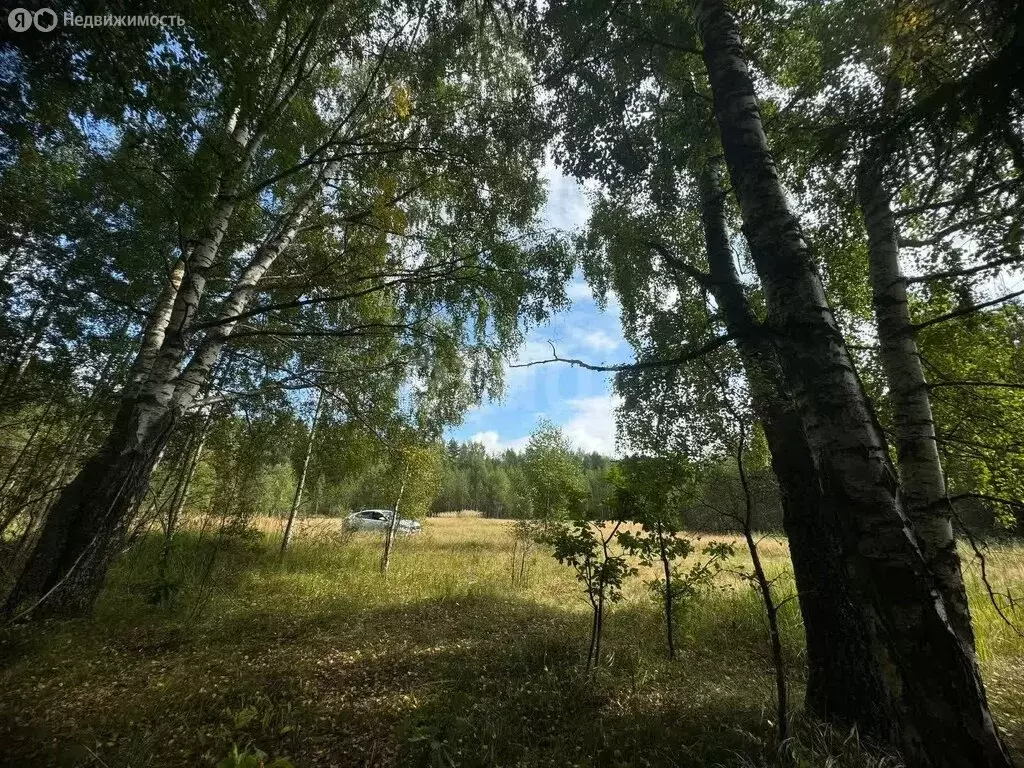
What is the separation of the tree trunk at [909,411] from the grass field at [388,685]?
1.43 metres

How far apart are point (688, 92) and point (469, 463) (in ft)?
175

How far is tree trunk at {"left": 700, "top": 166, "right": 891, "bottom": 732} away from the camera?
3100 mm

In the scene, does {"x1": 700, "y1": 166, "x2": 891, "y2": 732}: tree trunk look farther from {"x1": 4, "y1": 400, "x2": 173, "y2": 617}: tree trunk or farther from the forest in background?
{"x1": 4, "y1": 400, "x2": 173, "y2": 617}: tree trunk

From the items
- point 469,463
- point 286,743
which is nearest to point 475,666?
point 286,743

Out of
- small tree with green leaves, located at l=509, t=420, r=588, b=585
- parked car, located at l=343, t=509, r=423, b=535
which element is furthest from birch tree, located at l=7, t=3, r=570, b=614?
parked car, located at l=343, t=509, r=423, b=535

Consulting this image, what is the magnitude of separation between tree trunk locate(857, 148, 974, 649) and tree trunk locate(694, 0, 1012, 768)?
118 cm

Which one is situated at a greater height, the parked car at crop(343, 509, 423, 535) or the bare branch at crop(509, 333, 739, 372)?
the bare branch at crop(509, 333, 739, 372)

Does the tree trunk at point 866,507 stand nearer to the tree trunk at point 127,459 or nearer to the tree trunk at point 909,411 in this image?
the tree trunk at point 909,411

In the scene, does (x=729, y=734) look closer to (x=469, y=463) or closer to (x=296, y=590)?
(x=296, y=590)

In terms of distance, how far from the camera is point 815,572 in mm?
3406

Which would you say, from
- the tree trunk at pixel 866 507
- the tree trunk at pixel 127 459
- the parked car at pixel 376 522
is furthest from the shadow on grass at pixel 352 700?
the parked car at pixel 376 522

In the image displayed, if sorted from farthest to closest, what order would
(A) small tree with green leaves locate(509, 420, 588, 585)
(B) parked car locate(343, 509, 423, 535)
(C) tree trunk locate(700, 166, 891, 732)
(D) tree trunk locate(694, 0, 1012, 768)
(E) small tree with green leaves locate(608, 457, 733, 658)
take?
(B) parked car locate(343, 509, 423, 535), (A) small tree with green leaves locate(509, 420, 588, 585), (E) small tree with green leaves locate(608, 457, 733, 658), (C) tree trunk locate(700, 166, 891, 732), (D) tree trunk locate(694, 0, 1012, 768)

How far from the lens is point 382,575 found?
32.8ft

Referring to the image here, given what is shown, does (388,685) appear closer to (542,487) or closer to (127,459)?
(127,459)
